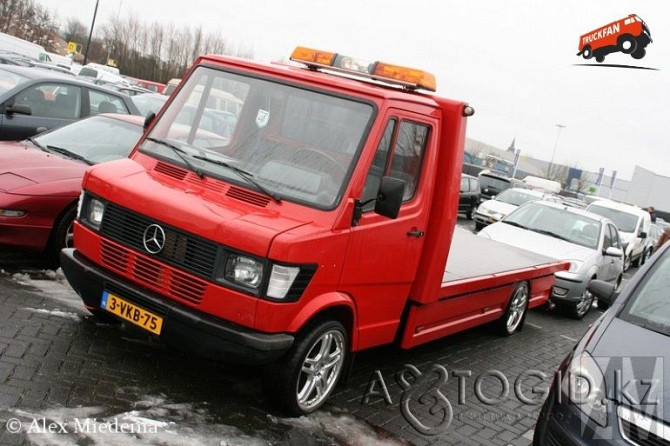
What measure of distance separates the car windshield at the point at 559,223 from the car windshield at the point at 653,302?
255 inches

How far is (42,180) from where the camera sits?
6.66 metres

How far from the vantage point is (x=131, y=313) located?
4703 millimetres

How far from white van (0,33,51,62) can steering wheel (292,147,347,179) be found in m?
28.2

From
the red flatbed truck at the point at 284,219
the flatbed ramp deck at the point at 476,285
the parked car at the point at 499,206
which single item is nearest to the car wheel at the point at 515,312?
the flatbed ramp deck at the point at 476,285

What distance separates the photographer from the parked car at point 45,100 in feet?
30.5

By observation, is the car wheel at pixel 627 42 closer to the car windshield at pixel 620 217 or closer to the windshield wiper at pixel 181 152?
the car windshield at pixel 620 217

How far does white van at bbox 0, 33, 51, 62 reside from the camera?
3003 centimetres

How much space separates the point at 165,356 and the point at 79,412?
1.28m

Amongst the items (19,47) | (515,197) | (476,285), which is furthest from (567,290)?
(19,47)

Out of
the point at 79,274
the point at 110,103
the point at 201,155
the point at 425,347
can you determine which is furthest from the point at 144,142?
the point at 110,103

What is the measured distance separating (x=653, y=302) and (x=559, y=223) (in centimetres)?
718

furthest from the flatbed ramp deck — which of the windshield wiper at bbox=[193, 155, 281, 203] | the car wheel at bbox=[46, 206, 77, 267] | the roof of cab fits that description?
the car wheel at bbox=[46, 206, 77, 267]

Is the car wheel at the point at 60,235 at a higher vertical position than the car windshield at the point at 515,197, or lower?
lower

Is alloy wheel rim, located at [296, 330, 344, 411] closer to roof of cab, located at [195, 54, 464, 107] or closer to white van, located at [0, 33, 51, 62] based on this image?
roof of cab, located at [195, 54, 464, 107]
